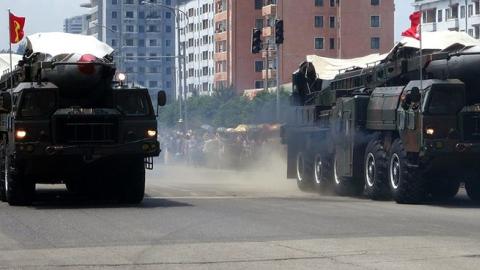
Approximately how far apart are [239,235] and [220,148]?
39906 mm

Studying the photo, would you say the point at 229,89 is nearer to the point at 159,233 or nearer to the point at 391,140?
the point at 391,140

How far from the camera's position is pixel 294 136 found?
1326 inches

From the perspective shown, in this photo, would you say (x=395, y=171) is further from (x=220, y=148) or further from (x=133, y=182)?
(x=220, y=148)

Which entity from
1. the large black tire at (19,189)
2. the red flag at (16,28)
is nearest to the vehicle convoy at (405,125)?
the large black tire at (19,189)

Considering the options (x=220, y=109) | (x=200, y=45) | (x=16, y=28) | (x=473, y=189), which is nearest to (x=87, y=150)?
(x=473, y=189)

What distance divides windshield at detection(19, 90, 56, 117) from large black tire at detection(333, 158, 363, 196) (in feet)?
26.5

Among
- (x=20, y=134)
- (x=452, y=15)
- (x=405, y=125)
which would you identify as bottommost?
(x=20, y=134)

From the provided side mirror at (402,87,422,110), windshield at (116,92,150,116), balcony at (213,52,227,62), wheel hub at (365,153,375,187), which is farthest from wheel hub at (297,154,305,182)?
balcony at (213,52,227,62)

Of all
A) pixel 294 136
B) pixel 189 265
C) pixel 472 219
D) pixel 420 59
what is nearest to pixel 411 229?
pixel 472 219

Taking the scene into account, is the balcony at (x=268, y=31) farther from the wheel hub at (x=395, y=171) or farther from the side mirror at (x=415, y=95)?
the side mirror at (x=415, y=95)

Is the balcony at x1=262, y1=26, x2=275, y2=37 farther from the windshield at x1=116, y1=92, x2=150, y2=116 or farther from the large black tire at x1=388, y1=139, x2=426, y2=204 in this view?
the windshield at x1=116, y1=92, x2=150, y2=116

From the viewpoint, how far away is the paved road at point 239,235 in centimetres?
1343

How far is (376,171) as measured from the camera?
85.9 feet

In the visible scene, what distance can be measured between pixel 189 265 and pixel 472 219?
25.5 feet
